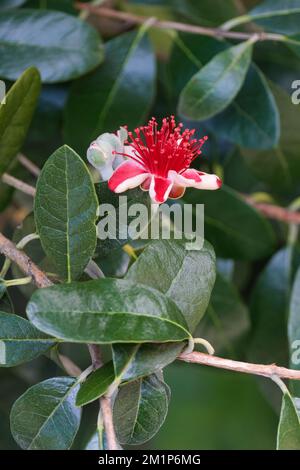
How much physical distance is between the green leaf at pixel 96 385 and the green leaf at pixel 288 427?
171 millimetres

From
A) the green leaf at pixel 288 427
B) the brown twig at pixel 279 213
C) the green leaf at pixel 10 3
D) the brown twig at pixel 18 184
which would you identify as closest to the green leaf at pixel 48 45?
the green leaf at pixel 10 3

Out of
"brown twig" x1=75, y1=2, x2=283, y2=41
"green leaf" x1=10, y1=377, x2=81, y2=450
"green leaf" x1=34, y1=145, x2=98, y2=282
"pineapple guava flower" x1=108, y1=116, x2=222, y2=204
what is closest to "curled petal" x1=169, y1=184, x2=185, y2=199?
"pineapple guava flower" x1=108, y1=116, x2=222, y2=204

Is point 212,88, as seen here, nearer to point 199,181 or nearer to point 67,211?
point 199,181

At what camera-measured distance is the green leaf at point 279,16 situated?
0.98 meters

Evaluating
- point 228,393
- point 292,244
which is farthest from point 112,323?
point 228,393

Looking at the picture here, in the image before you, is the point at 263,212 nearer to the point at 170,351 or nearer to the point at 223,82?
the point at 223,82

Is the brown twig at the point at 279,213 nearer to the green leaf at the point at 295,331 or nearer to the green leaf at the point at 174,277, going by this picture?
the green leaf at the point at 295,331

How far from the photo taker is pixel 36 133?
1.11 metres

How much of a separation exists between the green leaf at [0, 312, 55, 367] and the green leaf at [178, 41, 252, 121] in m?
0.38

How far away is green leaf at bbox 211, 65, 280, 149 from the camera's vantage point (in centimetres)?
98

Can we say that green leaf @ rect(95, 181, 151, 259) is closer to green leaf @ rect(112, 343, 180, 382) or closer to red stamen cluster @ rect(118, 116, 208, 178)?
red stamen cluster @ rect(118, 116, 208, 178)

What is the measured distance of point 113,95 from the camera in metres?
1.03

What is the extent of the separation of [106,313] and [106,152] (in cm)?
21

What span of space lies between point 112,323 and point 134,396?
109 millimetres
